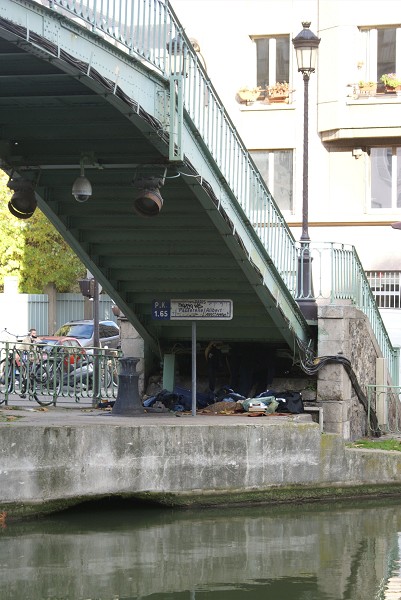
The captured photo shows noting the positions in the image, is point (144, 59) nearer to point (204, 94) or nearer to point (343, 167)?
point (204, 94)

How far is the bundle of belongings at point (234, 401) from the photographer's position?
18.4 metres

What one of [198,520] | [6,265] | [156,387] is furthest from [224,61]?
[198,520]

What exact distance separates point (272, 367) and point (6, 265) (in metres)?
31.6

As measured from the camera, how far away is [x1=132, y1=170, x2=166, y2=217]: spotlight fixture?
1527cm

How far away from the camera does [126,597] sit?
11.3 meters

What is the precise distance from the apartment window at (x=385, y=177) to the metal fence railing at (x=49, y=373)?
70.6ft

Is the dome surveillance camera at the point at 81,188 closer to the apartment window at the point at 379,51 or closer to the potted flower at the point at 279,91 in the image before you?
the apartment window at the point at 379,51

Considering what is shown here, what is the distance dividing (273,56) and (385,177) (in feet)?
16.7

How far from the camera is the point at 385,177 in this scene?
3994 centimetres

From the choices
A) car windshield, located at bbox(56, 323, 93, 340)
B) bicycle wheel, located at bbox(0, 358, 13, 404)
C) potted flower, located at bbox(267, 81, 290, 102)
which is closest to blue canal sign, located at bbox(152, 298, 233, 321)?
bicycle wheel, located at bbox(0, 358, 13, 404)

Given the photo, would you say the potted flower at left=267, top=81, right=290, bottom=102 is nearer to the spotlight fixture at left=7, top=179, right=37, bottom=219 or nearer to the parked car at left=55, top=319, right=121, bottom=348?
the parked car at left=55, top=319, right=121, bottom=348

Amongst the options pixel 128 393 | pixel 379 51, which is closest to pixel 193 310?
pixel 128 393

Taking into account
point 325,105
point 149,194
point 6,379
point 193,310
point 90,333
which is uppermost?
point 325,105

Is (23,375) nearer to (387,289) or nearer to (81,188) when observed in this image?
(81,188)
